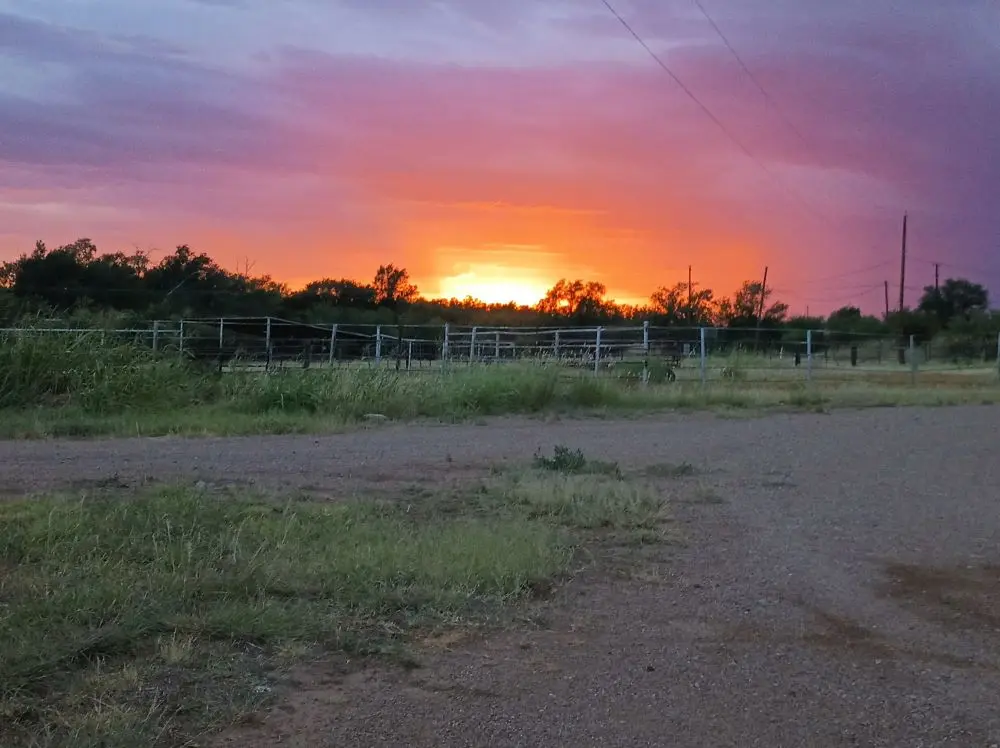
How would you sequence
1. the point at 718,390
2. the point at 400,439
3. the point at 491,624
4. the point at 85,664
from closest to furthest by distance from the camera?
the point at 85,664 → the point at 491,624 → the point at 400,439 → the point at 718,390

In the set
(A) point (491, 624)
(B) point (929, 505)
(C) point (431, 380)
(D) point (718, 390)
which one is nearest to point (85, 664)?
(A) point (491, 624)

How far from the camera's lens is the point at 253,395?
2022cm

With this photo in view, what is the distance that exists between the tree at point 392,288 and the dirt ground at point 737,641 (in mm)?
67386

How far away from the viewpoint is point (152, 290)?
60.4 meters

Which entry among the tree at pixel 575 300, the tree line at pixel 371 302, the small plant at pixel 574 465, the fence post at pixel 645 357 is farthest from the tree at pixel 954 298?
the small plant at pixel 574 465

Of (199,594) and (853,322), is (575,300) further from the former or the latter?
(199,594)

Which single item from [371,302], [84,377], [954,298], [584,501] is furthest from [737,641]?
[954,298]

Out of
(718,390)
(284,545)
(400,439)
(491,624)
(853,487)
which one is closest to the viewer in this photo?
(491,624)

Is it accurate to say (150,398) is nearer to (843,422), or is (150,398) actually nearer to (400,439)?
(400,439)

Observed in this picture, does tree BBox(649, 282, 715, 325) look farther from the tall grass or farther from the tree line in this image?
the tall grass

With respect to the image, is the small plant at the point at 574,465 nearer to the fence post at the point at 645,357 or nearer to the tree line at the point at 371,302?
the fence post at the point at 645,357

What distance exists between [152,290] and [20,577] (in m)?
57.6

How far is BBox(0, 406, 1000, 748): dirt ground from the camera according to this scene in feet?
14.2

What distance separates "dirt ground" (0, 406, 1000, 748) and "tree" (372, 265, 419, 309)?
6739 centimetres
